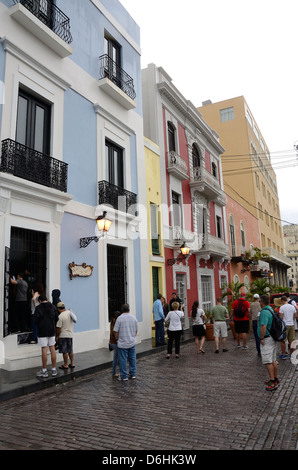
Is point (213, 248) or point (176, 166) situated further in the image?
point (213, 248)

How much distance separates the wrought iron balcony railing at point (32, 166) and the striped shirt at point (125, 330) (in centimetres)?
407

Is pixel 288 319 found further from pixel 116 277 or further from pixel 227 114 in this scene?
pixel 227 114

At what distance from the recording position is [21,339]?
8.18 metres

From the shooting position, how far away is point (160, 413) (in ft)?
17.2

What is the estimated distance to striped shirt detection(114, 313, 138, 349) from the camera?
24.0ft

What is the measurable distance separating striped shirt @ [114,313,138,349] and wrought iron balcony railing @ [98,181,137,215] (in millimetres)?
4986

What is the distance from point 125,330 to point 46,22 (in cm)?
862

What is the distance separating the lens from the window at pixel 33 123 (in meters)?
9.24

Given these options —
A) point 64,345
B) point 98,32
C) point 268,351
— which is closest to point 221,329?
point 268,351

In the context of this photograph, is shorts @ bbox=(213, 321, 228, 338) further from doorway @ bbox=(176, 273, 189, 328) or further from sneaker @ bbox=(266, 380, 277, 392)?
doorway @ bbox=(176, 273, 189, 328)

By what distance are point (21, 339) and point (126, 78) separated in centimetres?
1035

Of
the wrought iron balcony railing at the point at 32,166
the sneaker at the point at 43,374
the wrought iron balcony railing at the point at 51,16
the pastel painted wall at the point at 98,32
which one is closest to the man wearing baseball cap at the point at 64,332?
the sneaker at the point at 43,374

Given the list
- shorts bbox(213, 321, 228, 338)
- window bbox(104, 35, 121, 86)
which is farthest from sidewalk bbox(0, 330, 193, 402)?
window bbox(104, 35, 121, 86)

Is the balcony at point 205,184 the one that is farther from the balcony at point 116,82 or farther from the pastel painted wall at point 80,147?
the pastel painted wall at point 80,147
